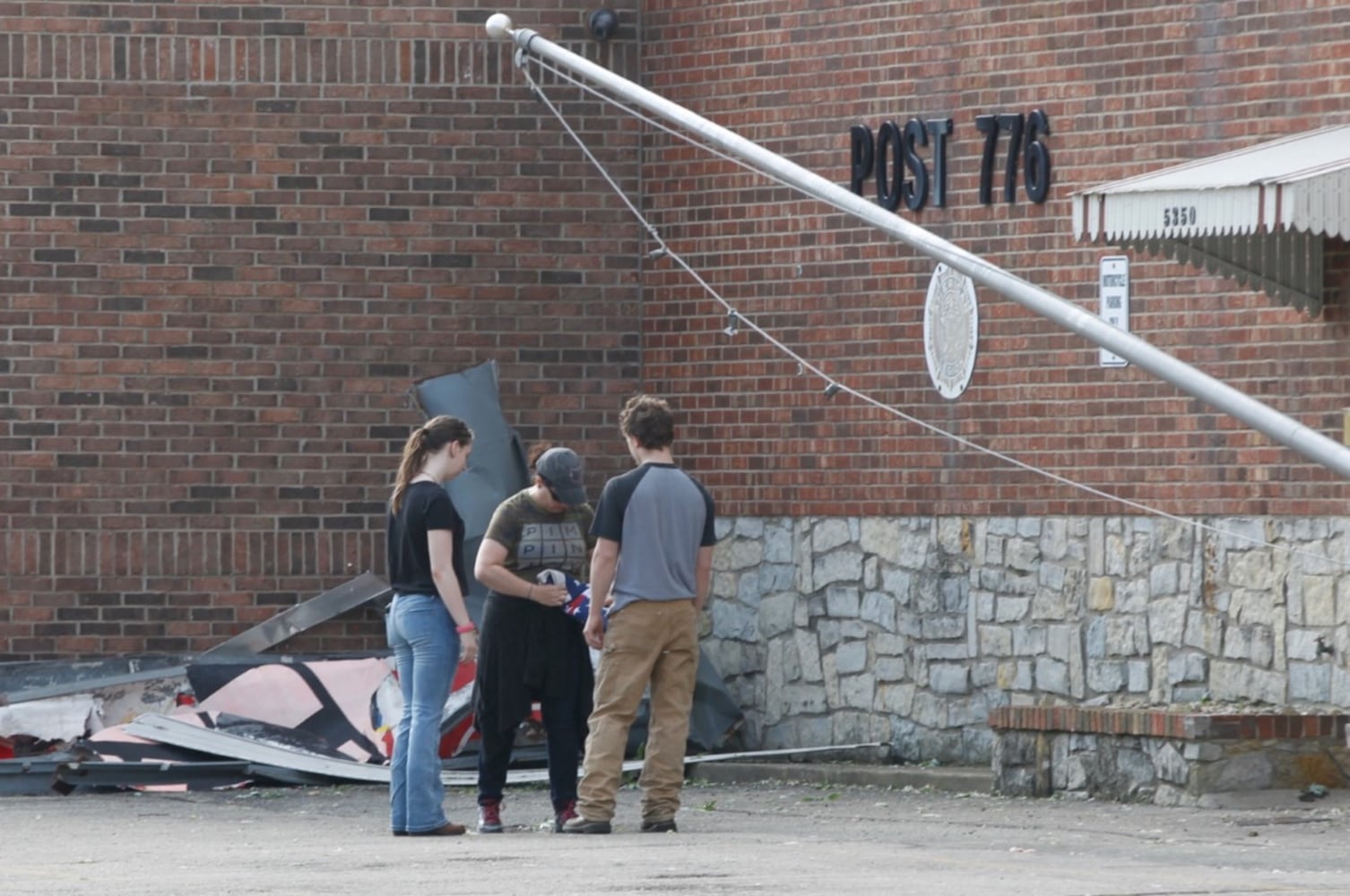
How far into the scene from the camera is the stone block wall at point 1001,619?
11312 millimetres

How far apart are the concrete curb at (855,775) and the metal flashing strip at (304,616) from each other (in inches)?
79.1

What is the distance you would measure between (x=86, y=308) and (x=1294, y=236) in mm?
6339

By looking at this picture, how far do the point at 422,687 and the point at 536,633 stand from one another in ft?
1.62

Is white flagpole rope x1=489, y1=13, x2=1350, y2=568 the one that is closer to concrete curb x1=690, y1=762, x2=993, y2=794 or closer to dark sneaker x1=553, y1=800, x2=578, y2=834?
concrete curb x1=690, y1=762, x2=993, y2=794

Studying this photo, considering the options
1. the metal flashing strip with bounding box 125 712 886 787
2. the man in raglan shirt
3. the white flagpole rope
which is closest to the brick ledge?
the white flagpole rope

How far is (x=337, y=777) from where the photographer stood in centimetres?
1259

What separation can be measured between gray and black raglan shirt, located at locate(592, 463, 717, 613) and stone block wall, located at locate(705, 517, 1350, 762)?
10.0ft

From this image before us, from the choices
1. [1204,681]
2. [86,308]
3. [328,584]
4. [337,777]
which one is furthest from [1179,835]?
[86,308]

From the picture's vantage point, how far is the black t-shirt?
9695 mm

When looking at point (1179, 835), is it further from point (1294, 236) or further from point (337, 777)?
point (337, 777)

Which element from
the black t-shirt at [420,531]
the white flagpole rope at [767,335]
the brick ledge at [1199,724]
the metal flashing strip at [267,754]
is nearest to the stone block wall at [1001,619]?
the white flagpole rope at [767,335]

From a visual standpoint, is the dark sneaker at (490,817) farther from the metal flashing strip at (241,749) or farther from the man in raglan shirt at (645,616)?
the metal flashing strip at (241,749)

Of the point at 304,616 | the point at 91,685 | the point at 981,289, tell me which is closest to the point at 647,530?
the point at 981,289

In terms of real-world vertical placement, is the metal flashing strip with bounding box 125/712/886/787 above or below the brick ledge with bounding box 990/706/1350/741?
below
